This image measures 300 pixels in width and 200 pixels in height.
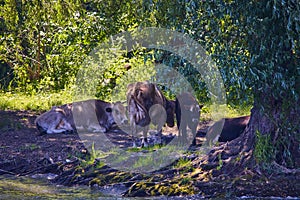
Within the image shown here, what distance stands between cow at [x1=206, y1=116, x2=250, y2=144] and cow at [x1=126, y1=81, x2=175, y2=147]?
95 cm

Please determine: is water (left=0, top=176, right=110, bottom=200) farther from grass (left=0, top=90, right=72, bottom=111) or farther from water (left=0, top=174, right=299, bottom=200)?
grass (left=0, top=90, right=72, bottom=111)

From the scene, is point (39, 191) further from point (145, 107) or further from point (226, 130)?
point (226, 130)

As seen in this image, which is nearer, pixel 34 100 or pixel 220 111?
pixel 220 111

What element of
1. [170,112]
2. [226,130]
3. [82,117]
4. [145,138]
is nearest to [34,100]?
[82,117]

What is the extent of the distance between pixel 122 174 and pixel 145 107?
2.38 metres

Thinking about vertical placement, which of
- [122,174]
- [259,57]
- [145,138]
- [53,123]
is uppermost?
[259,57]

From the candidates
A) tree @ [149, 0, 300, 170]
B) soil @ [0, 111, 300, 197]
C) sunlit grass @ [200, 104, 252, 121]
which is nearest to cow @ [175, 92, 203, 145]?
soil @ [0, 111, 300, 197]

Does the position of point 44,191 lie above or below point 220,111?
below

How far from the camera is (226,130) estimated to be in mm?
11297

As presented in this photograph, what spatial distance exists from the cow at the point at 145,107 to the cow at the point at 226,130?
0.95 m

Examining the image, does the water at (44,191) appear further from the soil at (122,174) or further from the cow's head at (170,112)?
the cow's head at (170,112)

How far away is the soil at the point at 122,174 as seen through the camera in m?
8.31

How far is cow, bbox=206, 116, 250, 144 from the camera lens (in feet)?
36.6

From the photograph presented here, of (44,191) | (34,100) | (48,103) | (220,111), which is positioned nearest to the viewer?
(44,191)
